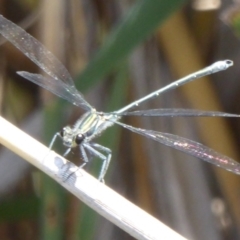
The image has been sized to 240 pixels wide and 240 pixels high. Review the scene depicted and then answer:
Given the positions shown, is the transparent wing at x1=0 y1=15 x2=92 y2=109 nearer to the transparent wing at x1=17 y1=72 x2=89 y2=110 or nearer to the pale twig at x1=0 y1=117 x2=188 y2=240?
the transparent wing at x1=17 y1=72 x2=89 y2=110

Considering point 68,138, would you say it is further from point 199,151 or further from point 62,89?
point 199,151

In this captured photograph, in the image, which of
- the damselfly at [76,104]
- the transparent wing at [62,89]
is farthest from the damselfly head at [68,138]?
the transparent wing at [62,89]

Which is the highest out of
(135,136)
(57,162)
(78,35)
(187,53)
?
(187,53)

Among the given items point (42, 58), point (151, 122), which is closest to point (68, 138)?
point (42, 58)

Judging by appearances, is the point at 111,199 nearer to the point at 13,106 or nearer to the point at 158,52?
the point at 158,52

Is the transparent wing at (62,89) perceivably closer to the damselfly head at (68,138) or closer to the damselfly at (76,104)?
the damselfly at (76,104)

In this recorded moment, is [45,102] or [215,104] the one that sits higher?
[215,104]

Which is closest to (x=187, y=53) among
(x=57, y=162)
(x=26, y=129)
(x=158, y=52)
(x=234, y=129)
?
(x=158, y=52)
